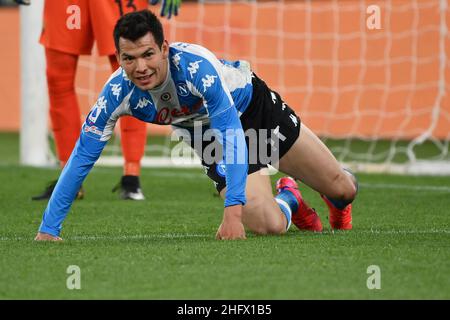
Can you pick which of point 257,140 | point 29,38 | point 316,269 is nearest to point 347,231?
point 257,140

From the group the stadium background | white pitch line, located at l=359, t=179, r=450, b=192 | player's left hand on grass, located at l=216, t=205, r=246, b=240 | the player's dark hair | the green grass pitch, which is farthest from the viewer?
the stadium background

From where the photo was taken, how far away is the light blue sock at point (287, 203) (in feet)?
15.3

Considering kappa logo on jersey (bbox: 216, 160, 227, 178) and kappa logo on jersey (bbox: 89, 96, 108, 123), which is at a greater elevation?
kappa logo on jersey (bbox: 89, 96, 108, 123)

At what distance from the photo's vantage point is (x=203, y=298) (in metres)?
3.02

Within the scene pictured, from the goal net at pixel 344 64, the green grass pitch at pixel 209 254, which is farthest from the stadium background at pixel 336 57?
the green grass pitch at pixel 209 254

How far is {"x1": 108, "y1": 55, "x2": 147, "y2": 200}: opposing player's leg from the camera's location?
6136mm

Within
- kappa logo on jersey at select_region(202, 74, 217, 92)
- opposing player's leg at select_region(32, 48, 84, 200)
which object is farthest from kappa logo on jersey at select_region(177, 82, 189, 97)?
opposing player's leg at select_region(32, 48, 84, 200)

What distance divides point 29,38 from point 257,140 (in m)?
4.08

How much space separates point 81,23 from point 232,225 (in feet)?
8.13

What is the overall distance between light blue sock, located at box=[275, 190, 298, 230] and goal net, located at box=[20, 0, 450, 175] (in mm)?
4683

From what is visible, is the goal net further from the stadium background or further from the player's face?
the player's face

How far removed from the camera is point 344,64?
11.4m

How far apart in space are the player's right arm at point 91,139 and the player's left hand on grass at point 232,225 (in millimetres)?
592

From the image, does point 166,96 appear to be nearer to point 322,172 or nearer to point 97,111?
point 97,111
